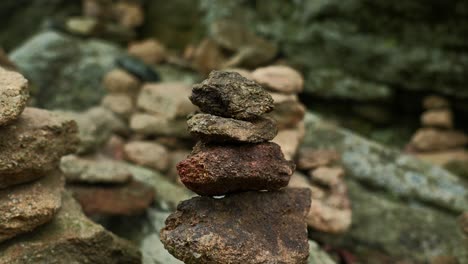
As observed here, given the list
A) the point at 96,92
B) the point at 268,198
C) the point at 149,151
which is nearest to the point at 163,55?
the point at 96,92

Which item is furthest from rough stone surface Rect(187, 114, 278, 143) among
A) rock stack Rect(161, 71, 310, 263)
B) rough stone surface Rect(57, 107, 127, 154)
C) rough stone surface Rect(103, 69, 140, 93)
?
rough stone surface Rect(103, 69, 140, 93)

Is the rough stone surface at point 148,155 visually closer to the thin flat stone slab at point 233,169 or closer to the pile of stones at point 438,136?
the thin flat stone slab at point 233,169

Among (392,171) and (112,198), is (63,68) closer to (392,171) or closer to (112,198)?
(112,198)

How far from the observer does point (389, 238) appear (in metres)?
6.41

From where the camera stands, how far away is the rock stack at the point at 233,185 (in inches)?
140

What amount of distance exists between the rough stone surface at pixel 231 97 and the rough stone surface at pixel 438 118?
17.6 feet

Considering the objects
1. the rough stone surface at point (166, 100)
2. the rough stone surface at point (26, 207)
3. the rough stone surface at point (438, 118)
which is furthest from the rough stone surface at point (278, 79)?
the rough stone surface at point (438, 118)

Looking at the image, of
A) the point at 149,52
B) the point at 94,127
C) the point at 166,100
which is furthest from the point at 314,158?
the point at 149,52

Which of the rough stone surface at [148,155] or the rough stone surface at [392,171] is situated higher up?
the rough stone surface at [148,155]

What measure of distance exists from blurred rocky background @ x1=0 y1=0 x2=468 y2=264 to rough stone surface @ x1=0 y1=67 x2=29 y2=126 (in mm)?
1594

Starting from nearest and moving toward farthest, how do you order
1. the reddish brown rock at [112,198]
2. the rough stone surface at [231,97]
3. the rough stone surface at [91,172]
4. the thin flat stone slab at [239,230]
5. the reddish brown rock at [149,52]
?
the thin flat stone slab at [239,230] < the rough stone surface at [231,97] < the reddish brown rock at [112,198] < the rough stone surface at [91,172] < the reddish brown rock at [149,52]

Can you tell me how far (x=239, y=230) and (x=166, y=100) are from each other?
4.21m

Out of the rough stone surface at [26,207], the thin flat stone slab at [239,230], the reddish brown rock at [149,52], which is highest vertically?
the thin flat stone slab at [239,230]

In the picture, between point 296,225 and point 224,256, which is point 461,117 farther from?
point 224,256
